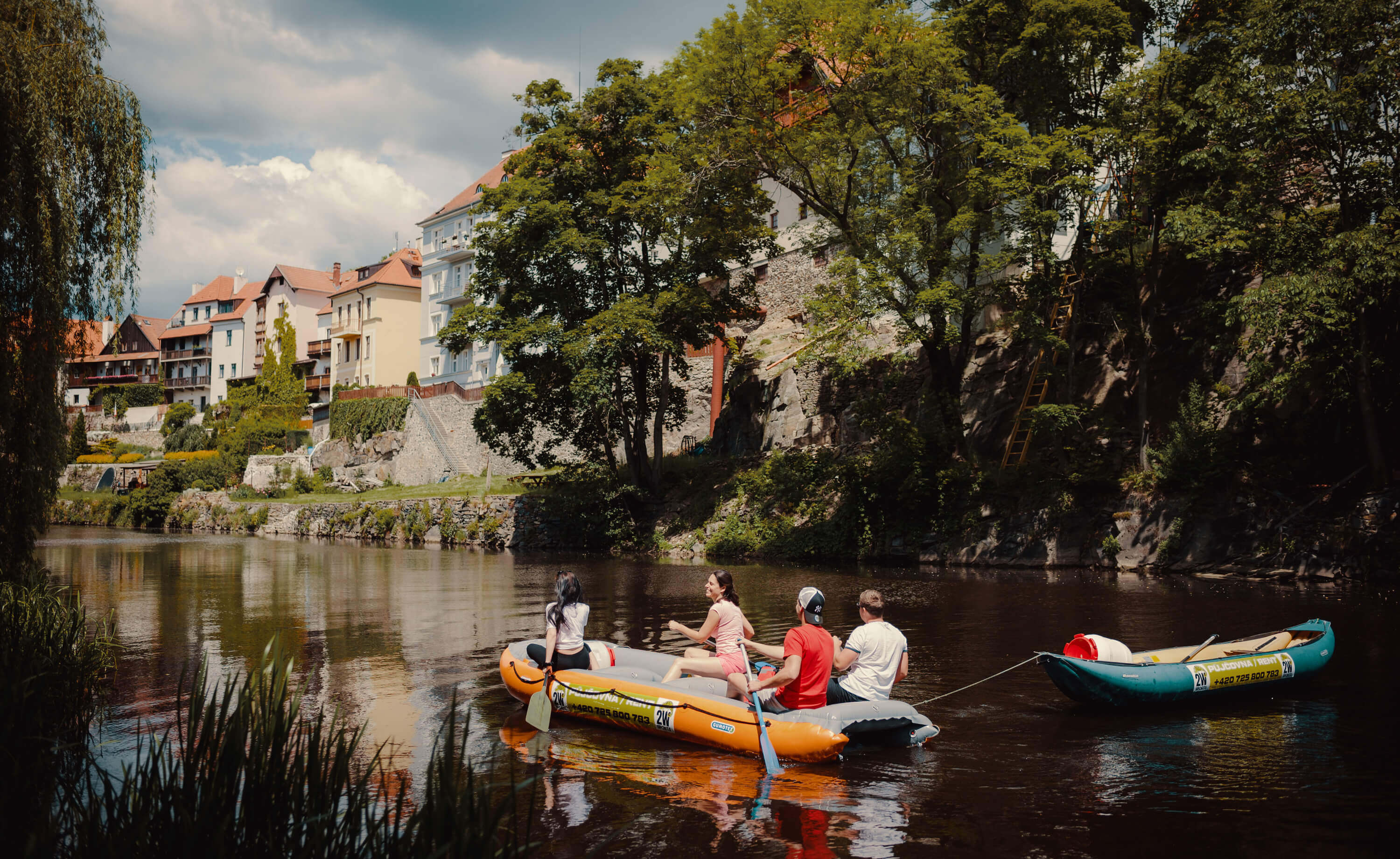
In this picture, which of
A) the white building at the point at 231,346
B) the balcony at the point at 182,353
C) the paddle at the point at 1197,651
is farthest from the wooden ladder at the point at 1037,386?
the balcony at the point at 182,353

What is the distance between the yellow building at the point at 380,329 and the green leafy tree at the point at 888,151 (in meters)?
48.2

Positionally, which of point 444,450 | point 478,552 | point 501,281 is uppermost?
point 501,281

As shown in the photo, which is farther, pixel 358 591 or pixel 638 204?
pixel 638 204

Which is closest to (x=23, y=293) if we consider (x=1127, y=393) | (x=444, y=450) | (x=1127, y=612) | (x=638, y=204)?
(x=1127, y=612)

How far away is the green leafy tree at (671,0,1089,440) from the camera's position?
22391 millimetres

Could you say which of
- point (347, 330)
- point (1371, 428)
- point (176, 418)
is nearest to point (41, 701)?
point (1371, 428)

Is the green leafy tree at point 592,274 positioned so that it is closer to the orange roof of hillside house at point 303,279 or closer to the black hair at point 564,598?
the black hair at point 564,598

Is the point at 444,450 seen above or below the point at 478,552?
above

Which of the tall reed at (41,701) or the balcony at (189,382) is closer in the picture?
the tall reed at (41,701)

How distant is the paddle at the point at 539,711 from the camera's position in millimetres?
8539

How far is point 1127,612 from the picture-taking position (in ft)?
47.5

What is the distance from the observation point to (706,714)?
316 inches

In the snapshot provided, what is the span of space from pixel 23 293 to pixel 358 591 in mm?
11921

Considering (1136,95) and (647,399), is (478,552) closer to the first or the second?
(647,399)
